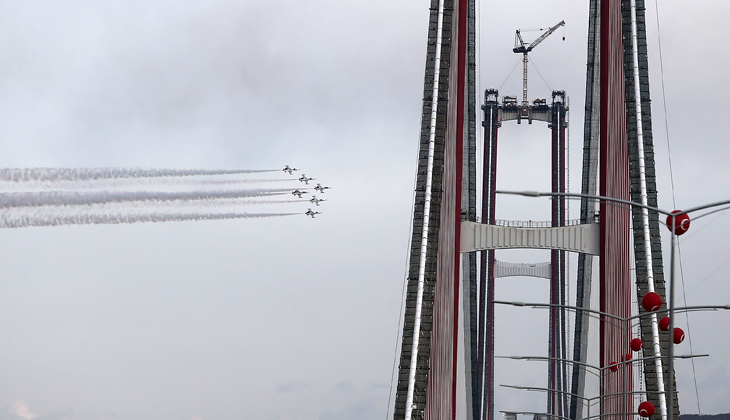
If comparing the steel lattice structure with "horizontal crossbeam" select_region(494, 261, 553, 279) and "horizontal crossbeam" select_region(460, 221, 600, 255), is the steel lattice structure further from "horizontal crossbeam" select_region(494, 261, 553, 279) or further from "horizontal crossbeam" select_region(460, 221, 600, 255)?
"horizontal crossbeam" select_region(494, 261, 553, 279)

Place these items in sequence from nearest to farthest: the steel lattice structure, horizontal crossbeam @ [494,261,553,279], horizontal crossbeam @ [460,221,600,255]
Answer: the steel lattice structure
horizontal crossbeam @ [460,221,600,255]
horizontal crossbeam @ [494,261,553,279]

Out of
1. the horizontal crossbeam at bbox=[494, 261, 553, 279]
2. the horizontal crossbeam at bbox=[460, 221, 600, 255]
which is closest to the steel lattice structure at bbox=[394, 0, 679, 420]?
the horizontal crossbeam at bbox=[460, 221, 600, 255]

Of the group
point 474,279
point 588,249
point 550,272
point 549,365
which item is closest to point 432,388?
point 588,249

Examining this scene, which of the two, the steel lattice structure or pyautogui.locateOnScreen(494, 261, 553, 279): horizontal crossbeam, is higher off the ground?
pyautogui.locateOnScreen(494, 261, 553, 279): horizontal crossbeam

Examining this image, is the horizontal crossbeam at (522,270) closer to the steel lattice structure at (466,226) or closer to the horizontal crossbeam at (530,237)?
the steel lattice structure at (466,226)

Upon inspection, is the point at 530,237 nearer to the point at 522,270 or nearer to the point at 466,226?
the point at 466,226

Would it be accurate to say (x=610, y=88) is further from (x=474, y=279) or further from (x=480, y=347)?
(x=480, y=347)

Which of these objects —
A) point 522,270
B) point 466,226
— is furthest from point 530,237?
point 522,270

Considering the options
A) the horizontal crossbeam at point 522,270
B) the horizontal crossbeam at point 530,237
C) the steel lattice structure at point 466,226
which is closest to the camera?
the steel lattice structure at point 466,226

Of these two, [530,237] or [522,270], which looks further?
[522,270]

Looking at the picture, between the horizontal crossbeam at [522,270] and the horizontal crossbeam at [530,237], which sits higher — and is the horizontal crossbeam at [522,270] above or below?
above

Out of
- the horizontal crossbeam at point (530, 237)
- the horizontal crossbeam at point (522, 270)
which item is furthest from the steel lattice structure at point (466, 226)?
the horizontal crossbeam at point (522, 270)
